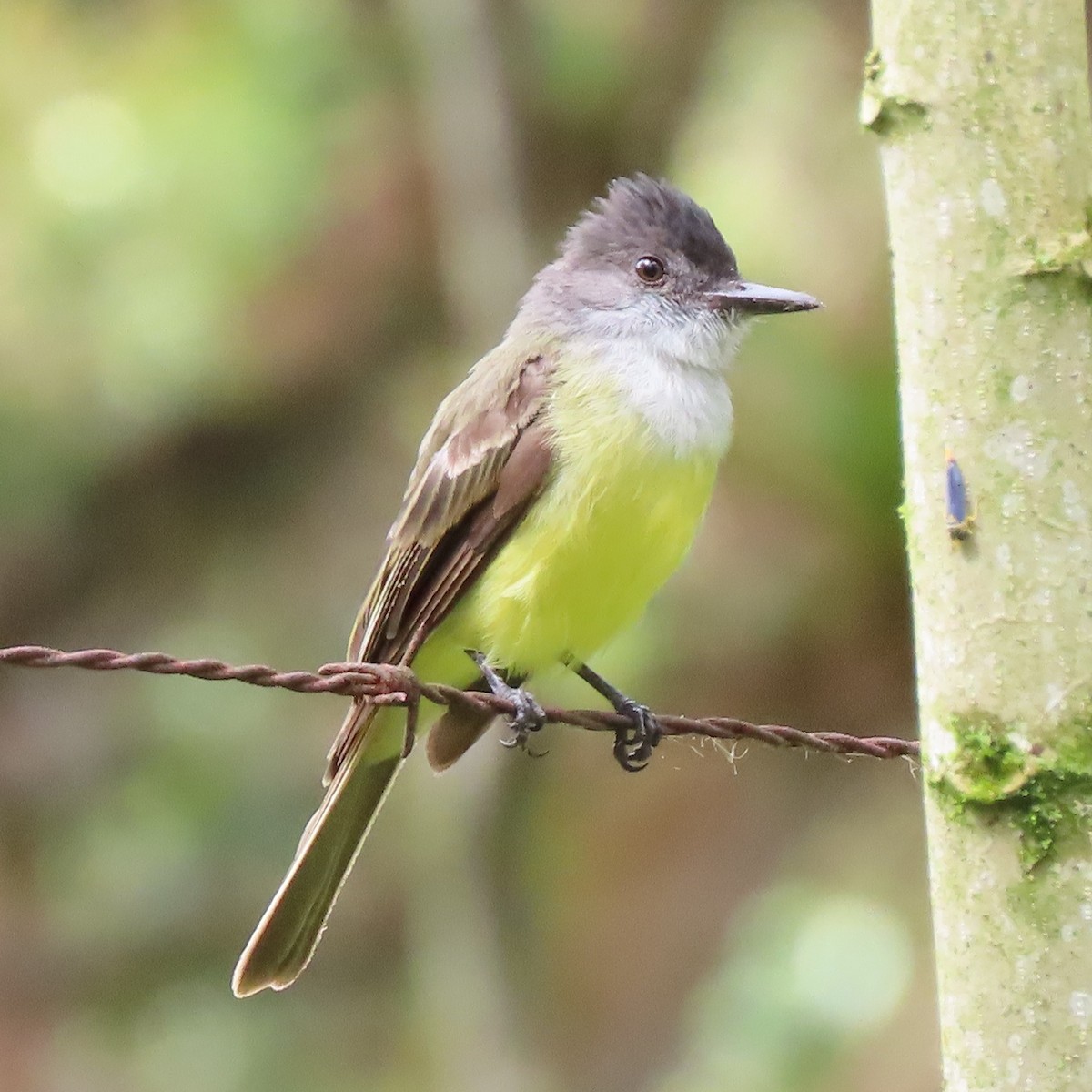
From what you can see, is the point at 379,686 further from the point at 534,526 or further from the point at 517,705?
the point at 534,526

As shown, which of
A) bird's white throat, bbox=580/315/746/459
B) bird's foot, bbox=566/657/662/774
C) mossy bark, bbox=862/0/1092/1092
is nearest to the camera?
mossy bark, bbox=862/0/1092/1092

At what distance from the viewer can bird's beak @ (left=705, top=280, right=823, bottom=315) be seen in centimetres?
372

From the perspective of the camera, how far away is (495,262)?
5.61 metres

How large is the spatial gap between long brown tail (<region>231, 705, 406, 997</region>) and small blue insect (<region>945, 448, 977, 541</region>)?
4.54 feet

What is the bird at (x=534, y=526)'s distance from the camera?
10.8 ft

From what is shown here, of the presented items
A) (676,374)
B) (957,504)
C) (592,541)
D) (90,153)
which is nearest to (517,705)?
(592,541)

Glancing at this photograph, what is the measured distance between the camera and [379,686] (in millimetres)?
2389

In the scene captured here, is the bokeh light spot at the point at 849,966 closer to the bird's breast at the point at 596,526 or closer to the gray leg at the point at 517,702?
the gray leg at the point at 517,702

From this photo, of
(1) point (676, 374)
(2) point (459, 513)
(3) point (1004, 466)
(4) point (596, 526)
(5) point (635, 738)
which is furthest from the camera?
(5) point (635, 738)

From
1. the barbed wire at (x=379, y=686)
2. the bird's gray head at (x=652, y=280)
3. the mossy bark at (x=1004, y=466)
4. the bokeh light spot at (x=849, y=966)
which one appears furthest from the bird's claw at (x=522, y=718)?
the bokeh light spot at (x=849, y=966)

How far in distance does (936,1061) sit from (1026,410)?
4.27 m

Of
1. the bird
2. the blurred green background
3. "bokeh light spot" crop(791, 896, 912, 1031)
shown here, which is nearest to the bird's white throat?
the bird

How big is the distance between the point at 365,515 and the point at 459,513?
3.58 metres

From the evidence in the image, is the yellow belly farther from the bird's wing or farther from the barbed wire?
the barbed wire
